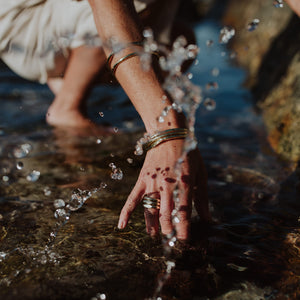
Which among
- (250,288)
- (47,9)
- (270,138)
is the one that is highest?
(47,9)

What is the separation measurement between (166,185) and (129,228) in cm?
36

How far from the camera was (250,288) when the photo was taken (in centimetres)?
125

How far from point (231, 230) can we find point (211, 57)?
4.10 m

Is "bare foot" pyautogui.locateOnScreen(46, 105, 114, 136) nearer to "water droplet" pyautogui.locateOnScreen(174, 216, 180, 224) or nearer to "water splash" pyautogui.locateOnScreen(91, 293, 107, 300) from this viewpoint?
"water droplet" pyautogui.locateOnScreen(174, 216, 180, 224)

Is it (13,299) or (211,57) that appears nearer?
(13,299)

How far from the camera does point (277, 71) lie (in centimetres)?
338

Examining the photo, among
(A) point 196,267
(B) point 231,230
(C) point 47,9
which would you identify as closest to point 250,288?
(A) point 196,267

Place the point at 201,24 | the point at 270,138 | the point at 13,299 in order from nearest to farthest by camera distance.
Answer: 1. the point at 13,299
2. the point at 270,138
3. the point at 201,24

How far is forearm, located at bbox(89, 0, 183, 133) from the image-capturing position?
1385 millimetres

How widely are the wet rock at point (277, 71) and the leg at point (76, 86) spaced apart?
3.25 feet

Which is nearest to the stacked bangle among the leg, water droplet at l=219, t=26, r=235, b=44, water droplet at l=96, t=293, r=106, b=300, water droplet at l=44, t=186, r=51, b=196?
water droplet at l=219, t=26, r=235, b=44

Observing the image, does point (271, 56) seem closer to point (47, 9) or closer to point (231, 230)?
point (47, 9)

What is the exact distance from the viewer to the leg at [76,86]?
248 cm

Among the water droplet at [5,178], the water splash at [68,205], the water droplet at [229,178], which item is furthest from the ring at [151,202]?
the water droplet at [5,178]
